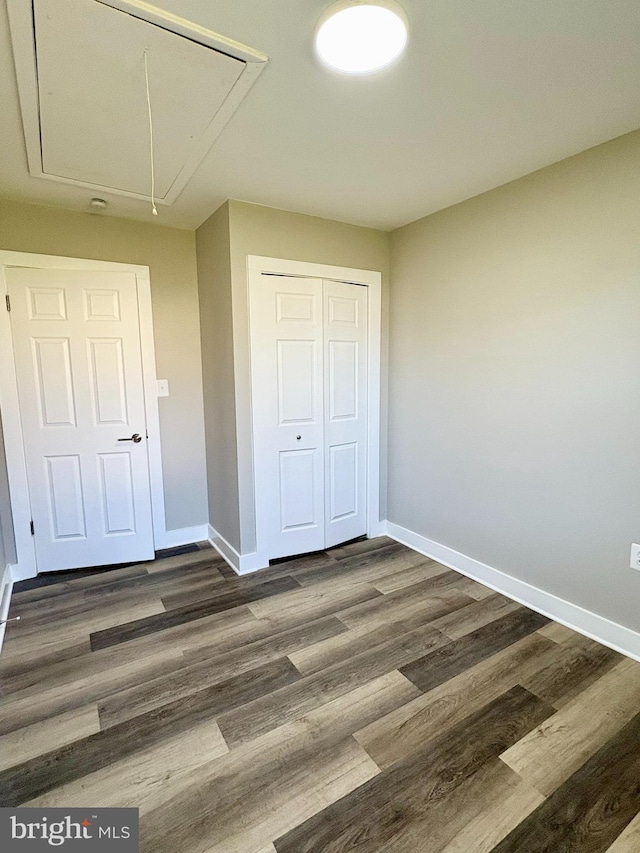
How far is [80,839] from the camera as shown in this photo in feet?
4.06

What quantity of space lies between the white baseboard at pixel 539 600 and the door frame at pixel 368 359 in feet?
1.58

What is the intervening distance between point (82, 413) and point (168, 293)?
1064 mm

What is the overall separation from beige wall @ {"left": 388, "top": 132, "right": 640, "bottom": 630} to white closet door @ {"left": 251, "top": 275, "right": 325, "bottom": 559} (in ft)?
2.55

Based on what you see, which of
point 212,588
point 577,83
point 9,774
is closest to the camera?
point 9,774

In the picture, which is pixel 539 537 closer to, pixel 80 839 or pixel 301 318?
pixel 301 318

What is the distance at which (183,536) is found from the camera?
3.35 m

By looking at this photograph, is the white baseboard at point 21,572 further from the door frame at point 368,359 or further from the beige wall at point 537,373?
the beige wall at point 537,373

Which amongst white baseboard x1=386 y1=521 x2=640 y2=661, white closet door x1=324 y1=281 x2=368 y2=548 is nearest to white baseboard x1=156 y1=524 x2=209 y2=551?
white closet door x1=324 y1=281 x2=368 y2=548

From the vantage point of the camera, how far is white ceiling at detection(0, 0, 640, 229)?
1.26 m

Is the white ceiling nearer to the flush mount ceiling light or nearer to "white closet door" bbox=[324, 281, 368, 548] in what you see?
the flush mount ceiling light

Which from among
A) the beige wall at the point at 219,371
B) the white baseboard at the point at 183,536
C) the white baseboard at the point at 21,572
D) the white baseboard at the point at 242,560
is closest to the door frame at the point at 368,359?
the white baseboard at the point at 242,560

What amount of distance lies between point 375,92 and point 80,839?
270 cm

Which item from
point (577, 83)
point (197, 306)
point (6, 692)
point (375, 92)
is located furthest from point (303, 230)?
point (6, 692)

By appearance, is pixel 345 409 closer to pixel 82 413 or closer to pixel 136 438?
pixel 136 438
